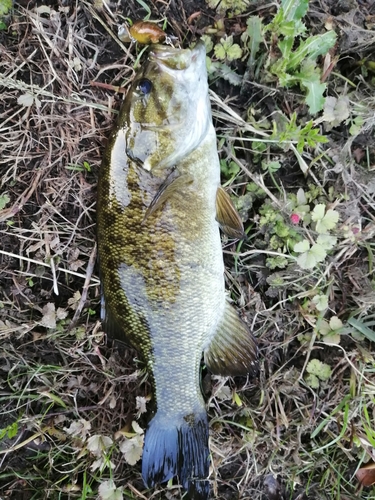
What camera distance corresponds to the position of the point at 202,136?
203 centimetres

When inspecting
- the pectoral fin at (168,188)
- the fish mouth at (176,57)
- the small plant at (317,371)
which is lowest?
the small plant at (317,371)

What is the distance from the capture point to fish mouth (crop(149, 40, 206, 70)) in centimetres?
193

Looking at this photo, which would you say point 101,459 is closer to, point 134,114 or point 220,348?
point 220,348

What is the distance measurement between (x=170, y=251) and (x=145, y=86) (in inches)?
30.0

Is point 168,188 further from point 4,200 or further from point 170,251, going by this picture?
point 4,200

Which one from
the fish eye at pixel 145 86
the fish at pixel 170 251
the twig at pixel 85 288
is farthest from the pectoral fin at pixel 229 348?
Result: the fish eye at pixel 145 86

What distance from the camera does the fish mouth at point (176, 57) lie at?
6.33 ft

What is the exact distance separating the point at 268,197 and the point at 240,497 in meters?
1.66

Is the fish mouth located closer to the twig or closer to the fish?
the fish

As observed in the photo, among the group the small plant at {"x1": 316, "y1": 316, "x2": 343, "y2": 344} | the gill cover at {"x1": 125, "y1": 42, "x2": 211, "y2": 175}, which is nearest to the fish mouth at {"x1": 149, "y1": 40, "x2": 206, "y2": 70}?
the gill cover at {"x1": 125, "y1": 42, "x2": 211, "y2": 175}

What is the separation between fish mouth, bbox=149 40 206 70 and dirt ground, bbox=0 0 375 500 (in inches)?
16.4

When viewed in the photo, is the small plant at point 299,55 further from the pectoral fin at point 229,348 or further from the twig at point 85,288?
the twig at point 85,288

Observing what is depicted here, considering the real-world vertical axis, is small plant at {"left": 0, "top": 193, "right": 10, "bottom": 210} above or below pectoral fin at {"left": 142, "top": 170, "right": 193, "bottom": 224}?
below

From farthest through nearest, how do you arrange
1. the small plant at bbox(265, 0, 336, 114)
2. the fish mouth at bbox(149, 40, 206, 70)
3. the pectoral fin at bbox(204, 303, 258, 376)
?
the pectoral fin at bbox(204, 303, 258, 376) → the small plant at bbox(265, 0, 336, 114) → the fish mouth at bbox(149, 40, 206, 70)
